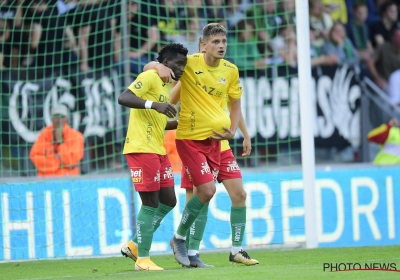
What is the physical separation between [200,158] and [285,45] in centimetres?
606

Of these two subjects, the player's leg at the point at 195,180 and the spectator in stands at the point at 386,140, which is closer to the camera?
the player's leg at the point at 195,180

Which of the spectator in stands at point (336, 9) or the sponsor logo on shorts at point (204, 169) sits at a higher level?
the spectator in stands at point (336, 9)

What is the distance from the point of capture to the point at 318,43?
1470 cm

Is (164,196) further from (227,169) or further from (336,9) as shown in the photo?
(336,9)

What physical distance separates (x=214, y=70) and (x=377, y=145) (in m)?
6.34

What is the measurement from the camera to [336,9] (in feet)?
50.1

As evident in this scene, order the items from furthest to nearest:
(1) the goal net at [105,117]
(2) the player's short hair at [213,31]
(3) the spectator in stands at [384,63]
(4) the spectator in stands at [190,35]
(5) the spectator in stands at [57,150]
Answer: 1. (3) the spectator in stands at [384,63]
2. (4) the spectator in stands at [190,35]
3. (5) the spectator in stands at [57,150]
4. (1) the goal net at [105,117]
5. (2) the player's short hair at [213,31]

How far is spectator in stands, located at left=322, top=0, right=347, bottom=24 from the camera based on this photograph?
15.1 metres

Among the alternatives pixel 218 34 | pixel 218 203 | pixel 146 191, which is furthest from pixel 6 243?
pixel 218 34

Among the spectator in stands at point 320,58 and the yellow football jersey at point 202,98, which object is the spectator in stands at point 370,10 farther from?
the yellow football jersey at point 202,98

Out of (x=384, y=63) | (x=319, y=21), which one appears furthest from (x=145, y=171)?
(x=384, y=63)

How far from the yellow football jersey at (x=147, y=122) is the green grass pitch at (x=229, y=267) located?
1118 millimetres

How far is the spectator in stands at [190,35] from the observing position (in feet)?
42.8

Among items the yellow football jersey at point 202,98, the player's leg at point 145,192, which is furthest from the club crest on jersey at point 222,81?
the player's leg at point 145,192
